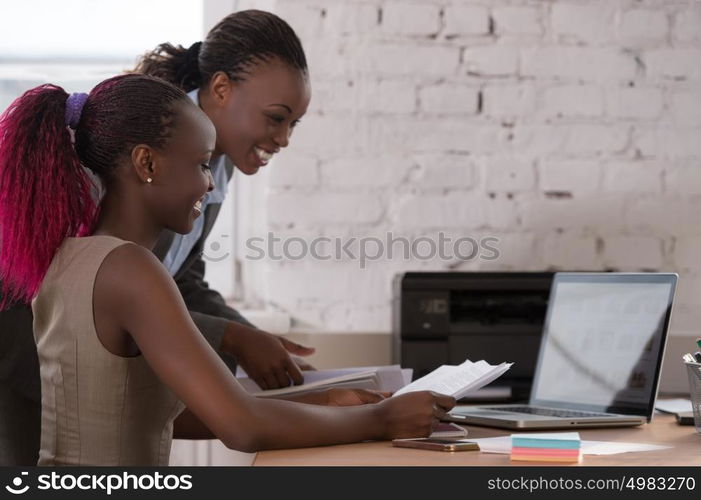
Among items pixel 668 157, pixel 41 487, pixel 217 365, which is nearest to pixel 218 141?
pixel 217 365

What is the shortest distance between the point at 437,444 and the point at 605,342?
555 millimetres

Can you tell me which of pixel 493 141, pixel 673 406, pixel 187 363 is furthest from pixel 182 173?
pixel 493 141

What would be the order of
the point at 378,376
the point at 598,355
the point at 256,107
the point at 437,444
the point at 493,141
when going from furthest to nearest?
the point at 493,141, the point at 256,107, the point at 598,355, the point at 378,376, the point at 437,444

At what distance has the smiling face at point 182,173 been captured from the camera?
1.27m

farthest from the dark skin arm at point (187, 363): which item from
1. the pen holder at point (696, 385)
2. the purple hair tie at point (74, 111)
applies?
the pen holder at point (696, 385)

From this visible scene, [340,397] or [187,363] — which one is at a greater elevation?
[187,363]

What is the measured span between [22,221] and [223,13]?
1.36 meters

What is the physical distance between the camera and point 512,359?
6.93 ft

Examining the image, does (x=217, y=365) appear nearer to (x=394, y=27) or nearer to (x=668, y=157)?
(x=394, y=27)

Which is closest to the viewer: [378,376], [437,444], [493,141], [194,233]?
[437,444]

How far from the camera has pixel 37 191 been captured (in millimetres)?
1261

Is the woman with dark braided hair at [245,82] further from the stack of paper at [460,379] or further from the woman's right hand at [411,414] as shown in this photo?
the woman's right hand at [411,414]

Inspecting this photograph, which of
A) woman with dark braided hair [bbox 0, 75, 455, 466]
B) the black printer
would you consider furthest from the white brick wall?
woman with dark braided hair [bbox 0, 75, 455, 466]

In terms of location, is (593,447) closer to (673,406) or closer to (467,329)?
(673,406)
